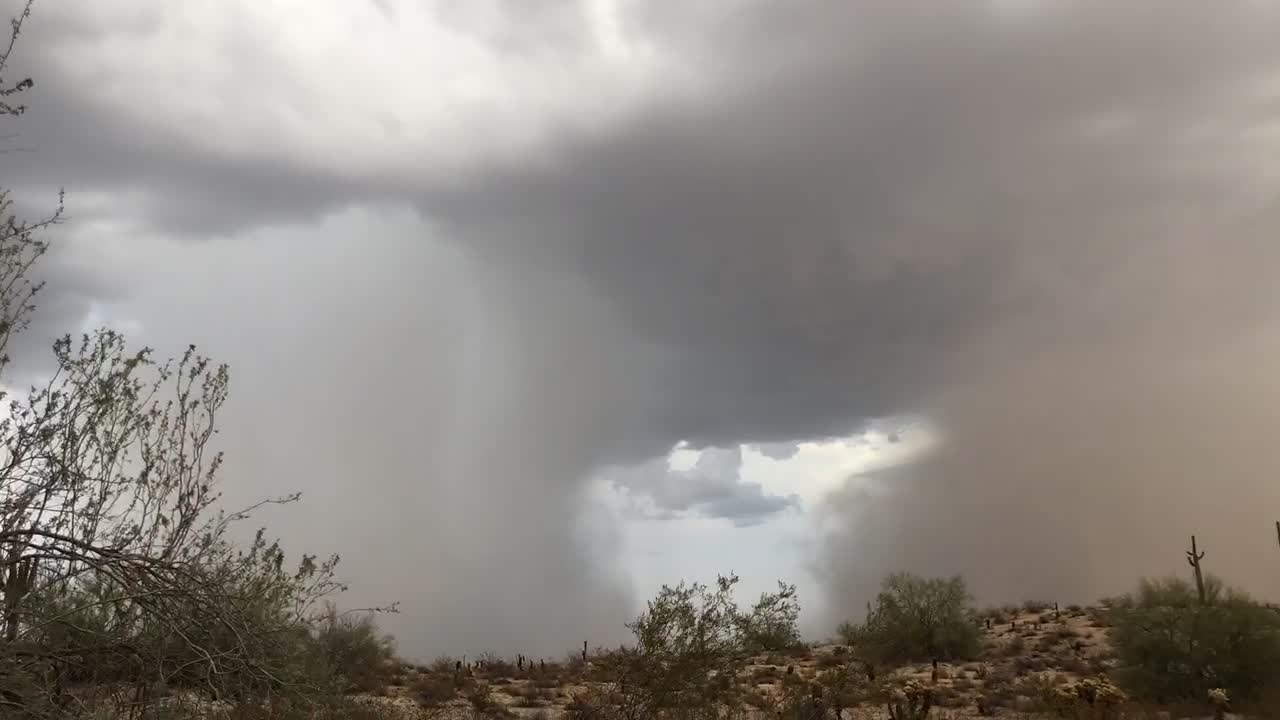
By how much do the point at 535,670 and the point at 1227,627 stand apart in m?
22.1

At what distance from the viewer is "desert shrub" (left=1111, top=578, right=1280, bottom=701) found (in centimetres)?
2459

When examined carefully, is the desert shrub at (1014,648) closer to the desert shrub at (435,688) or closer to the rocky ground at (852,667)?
the rocky ground at (852,667)

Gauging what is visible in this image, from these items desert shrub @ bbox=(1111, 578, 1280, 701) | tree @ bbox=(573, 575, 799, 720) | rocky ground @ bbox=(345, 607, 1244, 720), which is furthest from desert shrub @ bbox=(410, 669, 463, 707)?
desert shrub @ bbox=(1111, 578, 1280, 701)

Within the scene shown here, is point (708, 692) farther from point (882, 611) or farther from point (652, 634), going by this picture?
point (882, 611)

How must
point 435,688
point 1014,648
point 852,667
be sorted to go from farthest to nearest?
point 1014,648 → point 852,667 → point 435,688

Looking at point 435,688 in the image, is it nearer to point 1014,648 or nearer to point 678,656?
point 678,656

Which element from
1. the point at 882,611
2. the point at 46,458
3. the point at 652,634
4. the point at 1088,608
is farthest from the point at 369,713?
the point at 1088,608

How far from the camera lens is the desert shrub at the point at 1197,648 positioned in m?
24.6

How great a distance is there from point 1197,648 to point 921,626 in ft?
41.5

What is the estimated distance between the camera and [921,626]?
121 feet

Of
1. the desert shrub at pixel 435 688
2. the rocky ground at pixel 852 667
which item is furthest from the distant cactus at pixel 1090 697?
the desert shrub at pixel 435 688

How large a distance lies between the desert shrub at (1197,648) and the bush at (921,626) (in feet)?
28.8

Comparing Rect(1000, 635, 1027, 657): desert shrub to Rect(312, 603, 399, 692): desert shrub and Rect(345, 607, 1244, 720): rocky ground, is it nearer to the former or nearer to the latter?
Rect(345, 607, 1244, 720): rocky ground

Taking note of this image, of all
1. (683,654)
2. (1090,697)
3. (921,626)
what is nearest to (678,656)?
(683,654)
